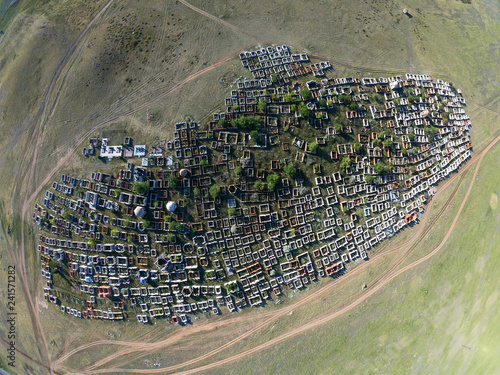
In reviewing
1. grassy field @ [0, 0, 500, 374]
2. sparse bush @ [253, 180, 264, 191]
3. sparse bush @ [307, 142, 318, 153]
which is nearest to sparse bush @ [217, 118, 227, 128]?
grassy field @ [0, 0, 500, 374]

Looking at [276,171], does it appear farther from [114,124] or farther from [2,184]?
[2,184]

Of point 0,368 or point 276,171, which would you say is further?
point 0,368

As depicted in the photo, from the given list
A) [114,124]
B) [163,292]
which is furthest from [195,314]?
[114,124]

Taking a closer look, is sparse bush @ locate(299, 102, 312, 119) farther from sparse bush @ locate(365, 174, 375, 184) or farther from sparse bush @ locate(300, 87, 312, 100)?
sparse bush @ locate(365, 174, 375, 184)

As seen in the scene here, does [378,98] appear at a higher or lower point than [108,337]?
higher

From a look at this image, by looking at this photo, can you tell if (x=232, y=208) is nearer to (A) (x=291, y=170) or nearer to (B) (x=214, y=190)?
(B) (x=214, y=190)

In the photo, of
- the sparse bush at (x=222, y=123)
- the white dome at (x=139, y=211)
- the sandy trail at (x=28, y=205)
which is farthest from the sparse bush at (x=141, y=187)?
the sandy trail at (x=28, y=205)

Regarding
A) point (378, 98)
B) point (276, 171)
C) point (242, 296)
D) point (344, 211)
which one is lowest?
point (242, 296)
